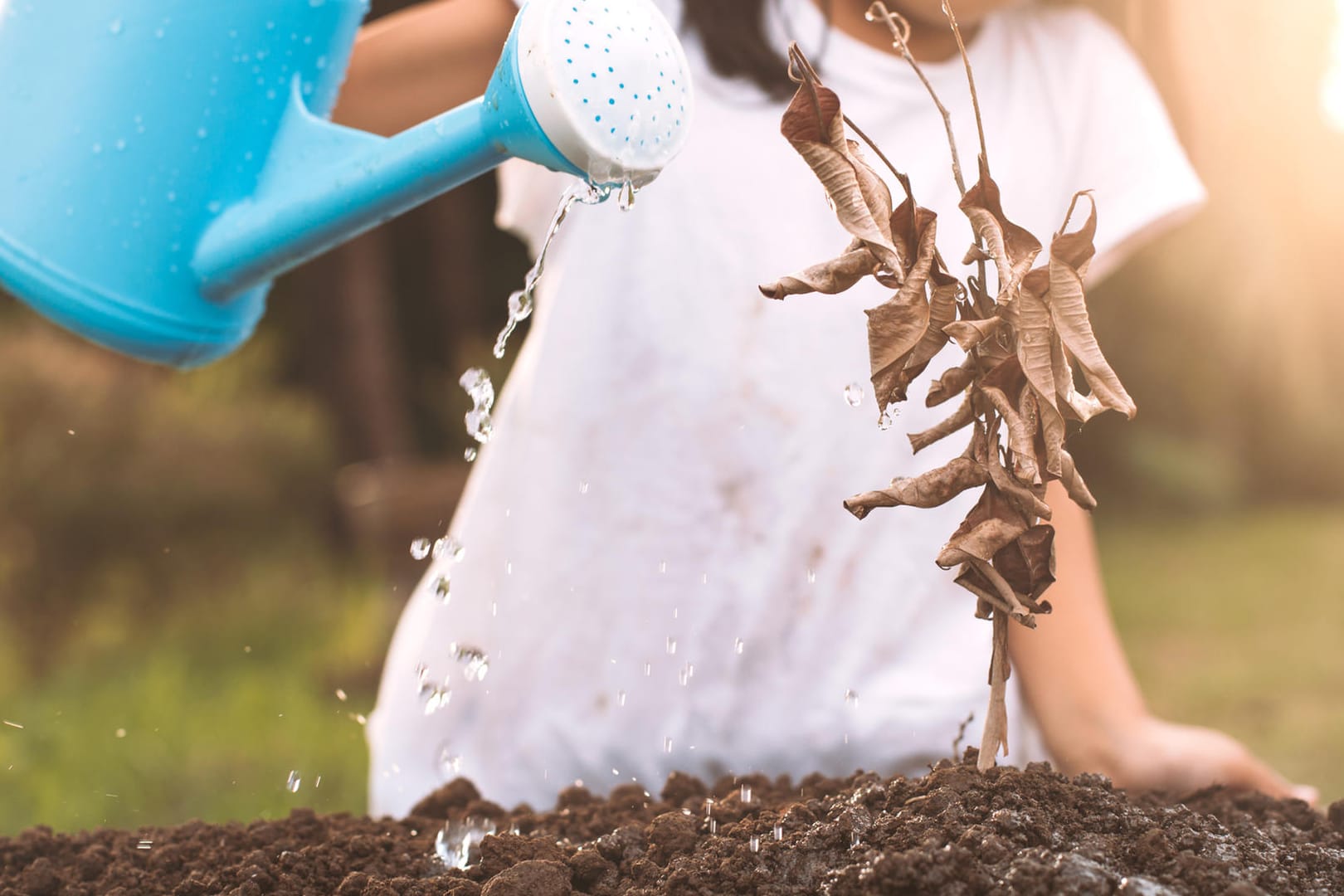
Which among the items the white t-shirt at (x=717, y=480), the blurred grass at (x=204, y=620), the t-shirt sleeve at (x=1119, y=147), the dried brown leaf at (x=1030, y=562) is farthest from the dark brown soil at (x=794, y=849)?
the blurred grass at (x=204, y=620)

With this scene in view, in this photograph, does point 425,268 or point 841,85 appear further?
point 425,268

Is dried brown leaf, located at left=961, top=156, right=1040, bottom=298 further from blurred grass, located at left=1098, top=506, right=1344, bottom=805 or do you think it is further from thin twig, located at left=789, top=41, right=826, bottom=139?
blurred grass, located at left=1098, top=506, right=1344, bottom=805

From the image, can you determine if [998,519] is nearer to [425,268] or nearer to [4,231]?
[4,231]

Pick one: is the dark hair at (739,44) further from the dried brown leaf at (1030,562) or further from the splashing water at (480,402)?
the dried brown leaf at (1030,562)

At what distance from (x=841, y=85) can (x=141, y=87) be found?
0.77 m

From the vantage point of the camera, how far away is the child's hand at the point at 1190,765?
100 centimetres

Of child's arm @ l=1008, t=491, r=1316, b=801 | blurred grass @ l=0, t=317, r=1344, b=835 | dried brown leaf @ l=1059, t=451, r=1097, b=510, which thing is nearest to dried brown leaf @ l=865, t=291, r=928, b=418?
dried brown leaf @ l=1059, t=451, r=1097, b=510

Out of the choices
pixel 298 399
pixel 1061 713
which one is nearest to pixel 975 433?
pixel 1061 713

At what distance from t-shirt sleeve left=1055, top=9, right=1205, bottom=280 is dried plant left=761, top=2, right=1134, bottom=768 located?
60 centimetres

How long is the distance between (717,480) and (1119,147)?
0.54m

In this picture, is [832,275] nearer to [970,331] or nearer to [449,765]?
[970,331]

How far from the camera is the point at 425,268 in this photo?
599 centimetres

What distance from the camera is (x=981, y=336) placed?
0.66 meters

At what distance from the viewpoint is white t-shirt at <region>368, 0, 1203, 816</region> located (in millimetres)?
1289
